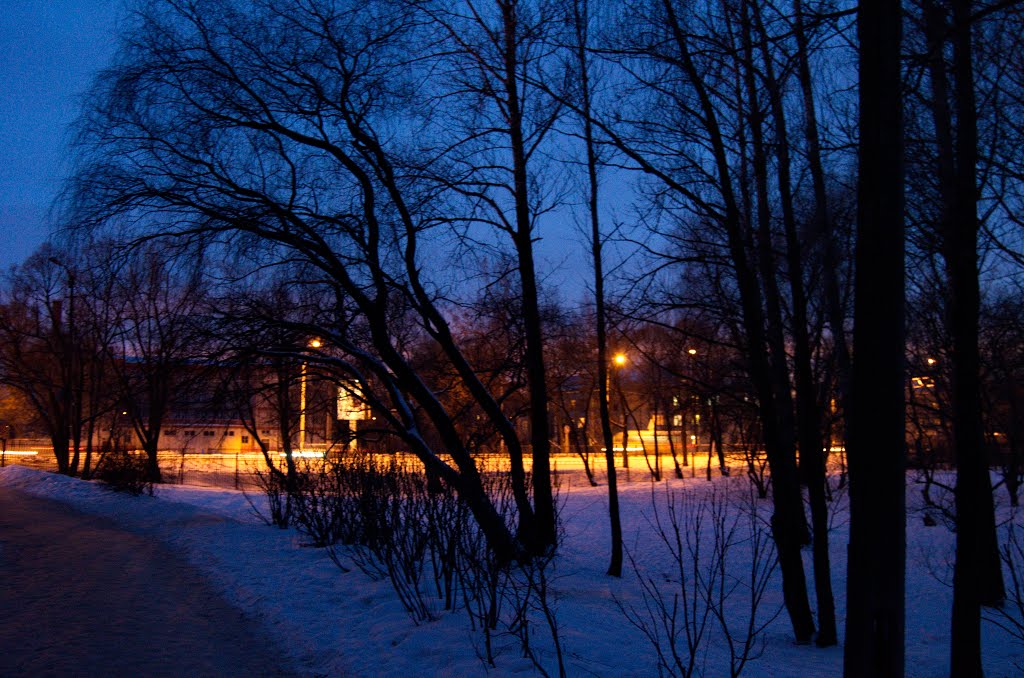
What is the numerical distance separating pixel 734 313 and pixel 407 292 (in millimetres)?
5096

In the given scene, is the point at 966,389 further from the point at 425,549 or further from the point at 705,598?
the point at 425,549

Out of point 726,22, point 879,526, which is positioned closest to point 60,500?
point 726,22

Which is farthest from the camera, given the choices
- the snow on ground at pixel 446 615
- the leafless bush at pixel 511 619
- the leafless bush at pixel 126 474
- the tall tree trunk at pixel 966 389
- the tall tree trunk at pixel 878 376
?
the leafless bush at pixel 126 474

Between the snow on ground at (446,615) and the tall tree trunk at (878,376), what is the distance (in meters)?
1.55

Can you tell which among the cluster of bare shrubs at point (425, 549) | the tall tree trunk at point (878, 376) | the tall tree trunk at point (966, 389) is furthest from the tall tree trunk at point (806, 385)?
the tall tree trunk at point (878, 376)

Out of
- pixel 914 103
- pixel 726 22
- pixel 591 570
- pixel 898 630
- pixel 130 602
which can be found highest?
pixel 726 22

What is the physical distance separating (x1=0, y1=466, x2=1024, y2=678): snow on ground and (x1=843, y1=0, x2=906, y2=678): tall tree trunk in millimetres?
1546

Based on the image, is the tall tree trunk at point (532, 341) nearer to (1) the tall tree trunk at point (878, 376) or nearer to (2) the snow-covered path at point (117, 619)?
(2) the snow-covered path at point (117, 619)

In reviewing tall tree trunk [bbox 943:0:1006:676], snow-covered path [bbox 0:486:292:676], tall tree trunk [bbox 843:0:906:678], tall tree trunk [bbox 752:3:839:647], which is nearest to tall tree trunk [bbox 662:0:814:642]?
tall tree trunk [bbox 752:3:839:647]

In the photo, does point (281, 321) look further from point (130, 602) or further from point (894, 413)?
point (894, 413)

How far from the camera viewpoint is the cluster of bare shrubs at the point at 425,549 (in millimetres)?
6422

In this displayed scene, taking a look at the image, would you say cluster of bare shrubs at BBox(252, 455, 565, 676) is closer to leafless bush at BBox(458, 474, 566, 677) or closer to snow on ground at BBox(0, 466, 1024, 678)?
leafless bush at BBox(458, 474, 566, 677)

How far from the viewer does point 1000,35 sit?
7.46 m

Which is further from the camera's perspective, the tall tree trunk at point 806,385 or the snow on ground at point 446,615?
the tall tree trunk at point 806,385
